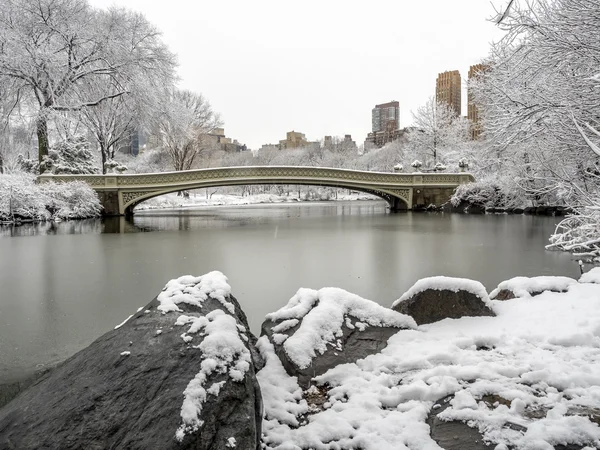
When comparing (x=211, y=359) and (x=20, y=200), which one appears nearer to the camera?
(x=211, y=359)

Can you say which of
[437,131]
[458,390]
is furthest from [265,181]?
[458,390]

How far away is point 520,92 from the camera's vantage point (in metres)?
6.25

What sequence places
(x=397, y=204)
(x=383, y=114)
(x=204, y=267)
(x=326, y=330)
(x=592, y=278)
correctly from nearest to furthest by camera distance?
1. (x=326, y=330)
2. (x=592, y=278)
3. (x=204, y=267)
4. (x=397, y=204)
5. (x=383, y=114)

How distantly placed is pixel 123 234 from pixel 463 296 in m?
12.2

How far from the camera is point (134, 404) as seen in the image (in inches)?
64.8

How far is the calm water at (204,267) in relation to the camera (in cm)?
444

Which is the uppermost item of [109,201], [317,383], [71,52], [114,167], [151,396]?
[71,52]

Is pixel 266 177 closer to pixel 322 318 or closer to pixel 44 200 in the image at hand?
pixel 44 200

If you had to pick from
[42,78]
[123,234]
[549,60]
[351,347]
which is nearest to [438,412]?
[351,347]

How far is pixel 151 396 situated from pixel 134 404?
70mm

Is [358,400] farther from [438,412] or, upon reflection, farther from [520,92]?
[520,92]

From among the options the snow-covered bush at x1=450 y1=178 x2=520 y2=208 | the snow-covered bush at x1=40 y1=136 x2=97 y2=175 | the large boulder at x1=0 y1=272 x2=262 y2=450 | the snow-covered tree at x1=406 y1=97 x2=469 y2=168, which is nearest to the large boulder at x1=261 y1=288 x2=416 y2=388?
the large boulder at x1=0 y1=272 x2=262 y2=450

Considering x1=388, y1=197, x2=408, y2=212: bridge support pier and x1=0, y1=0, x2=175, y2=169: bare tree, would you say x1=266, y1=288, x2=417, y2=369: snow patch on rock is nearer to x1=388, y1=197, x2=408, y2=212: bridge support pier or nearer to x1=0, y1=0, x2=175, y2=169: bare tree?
x1=0, y1=0, x2=175, y2=169: bare tree

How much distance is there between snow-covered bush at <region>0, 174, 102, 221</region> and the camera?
52.4 feet
